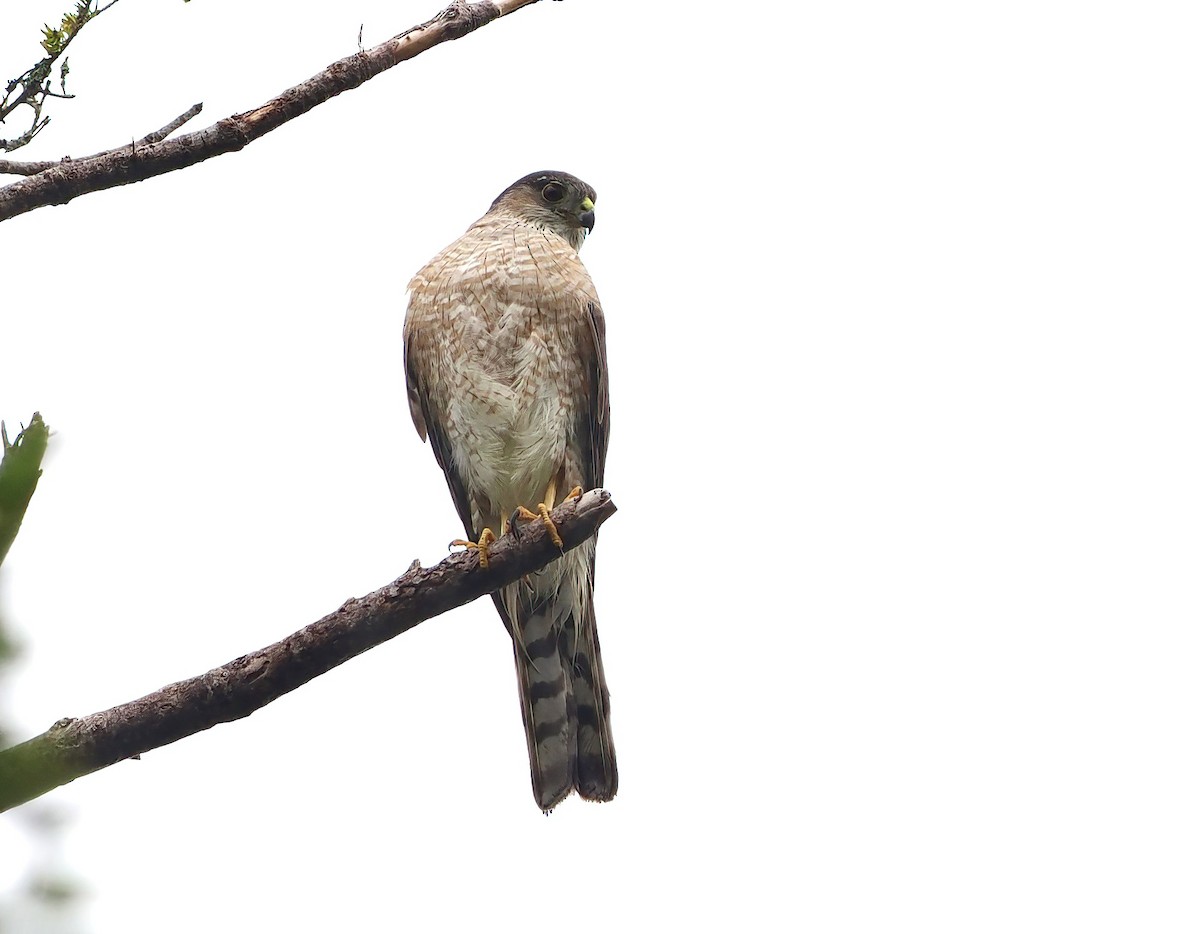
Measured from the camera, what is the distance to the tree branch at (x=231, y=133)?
8.43 feet

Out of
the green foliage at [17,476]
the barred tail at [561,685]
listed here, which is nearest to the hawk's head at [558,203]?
the barred tail at [561,685]

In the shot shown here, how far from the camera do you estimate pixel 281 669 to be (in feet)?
9.10

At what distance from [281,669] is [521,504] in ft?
8.85

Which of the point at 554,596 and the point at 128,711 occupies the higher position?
the point at 554,596

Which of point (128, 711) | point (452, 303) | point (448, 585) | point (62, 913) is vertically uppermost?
point (452, 303)

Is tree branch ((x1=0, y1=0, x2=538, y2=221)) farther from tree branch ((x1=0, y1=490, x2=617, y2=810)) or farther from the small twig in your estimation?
tree branch ((x1=0, y1=490, x2=617, y2=810))

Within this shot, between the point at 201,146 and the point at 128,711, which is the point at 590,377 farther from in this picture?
the point at 128,711

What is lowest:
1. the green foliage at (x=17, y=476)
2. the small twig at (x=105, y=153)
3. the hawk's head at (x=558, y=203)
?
the green foliage at (x=17, y=476)

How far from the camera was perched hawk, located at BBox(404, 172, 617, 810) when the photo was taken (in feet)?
17.0

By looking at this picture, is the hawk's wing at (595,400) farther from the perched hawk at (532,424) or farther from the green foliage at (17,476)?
the green foliage at (17,476)

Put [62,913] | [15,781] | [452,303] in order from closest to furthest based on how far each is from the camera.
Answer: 1. [62,913]
2. [15,781]
3. [452,303]

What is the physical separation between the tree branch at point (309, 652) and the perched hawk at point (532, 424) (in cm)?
124

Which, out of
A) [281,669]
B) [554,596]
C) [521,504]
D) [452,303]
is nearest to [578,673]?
[554,596]

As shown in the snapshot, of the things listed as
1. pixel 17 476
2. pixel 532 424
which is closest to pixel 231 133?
pixel 17 476
